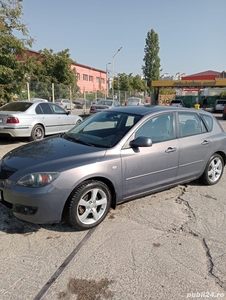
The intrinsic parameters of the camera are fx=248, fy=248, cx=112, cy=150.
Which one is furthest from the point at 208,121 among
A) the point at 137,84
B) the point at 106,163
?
the point at 137,84

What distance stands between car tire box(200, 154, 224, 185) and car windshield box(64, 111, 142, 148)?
184 centimetres

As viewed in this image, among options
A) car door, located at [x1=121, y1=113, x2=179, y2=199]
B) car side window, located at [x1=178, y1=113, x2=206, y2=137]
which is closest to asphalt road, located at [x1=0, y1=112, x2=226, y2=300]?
car door, located at [x1=121, y1=113, x2=179, y2=199]

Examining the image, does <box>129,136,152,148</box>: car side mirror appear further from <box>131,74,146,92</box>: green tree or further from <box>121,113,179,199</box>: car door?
<box>131,74,146,92</box>: green tree

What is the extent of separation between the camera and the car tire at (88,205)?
117 inches

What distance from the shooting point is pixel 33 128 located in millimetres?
8203

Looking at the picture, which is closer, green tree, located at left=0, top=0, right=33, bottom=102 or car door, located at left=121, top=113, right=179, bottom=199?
car door, located at left=121, top=113, right=179, bottom=199

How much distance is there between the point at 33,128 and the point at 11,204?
5.63m

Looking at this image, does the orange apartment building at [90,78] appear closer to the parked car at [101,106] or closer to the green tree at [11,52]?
the parked car at [101,106]

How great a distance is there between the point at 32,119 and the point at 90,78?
147 ft

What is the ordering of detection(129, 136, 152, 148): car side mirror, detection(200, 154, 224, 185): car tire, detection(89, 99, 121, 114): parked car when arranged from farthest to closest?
detection(89, 99, 121, 114): parked car → detection(200, 154, 224, 185): car tire → detection(129, 136, 152, 148): car side mirror

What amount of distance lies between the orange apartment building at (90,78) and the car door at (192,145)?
41345 mm

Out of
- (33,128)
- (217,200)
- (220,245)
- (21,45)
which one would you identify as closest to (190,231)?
(220,245)

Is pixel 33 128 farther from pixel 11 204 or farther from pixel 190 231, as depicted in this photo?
pixel 190 231

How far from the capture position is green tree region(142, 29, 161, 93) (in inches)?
2594
